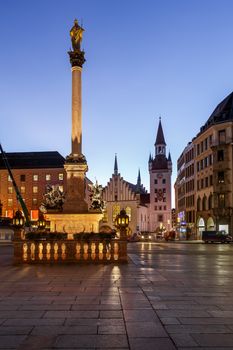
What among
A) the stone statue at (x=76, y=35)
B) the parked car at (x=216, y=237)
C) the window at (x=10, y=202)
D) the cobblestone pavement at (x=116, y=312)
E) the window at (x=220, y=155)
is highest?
the stone statue at (x=76, y=35)

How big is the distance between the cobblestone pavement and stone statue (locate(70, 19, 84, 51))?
3221 cm

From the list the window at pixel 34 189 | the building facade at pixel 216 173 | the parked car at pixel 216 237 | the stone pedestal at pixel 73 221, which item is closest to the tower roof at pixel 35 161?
the window at pixel 34 189

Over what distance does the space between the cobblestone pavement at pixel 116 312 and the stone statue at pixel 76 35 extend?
3221 cm

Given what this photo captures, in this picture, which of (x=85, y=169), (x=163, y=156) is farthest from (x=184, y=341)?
(x=163, y=156)

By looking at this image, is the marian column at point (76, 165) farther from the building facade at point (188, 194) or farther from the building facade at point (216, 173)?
the building facade at point (188, 194)

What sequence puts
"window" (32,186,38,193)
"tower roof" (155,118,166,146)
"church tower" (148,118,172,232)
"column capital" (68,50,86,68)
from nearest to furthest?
"column capital" (68,50,86,68) → "window" (32,186,38,193) → "church tower" (148,118,172,232) → "tower roof" (155,118,166,146)

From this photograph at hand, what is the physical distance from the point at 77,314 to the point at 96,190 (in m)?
43.5

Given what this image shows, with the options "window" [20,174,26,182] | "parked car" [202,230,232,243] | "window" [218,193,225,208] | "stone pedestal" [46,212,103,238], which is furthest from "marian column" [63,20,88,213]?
"window" [20,174,26,182]

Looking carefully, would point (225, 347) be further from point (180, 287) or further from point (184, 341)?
point (180, 287)

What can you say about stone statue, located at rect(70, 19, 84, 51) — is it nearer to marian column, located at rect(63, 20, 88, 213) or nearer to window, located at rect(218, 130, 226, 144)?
marian column, located at rect(63, 20, 88, 213)

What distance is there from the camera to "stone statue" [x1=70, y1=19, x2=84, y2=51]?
45.2 meters

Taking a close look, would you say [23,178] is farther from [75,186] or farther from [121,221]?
[121,221]

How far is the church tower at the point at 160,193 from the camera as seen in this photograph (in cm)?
16938

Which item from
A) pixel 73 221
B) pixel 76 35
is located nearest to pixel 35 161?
pixel 76 35
